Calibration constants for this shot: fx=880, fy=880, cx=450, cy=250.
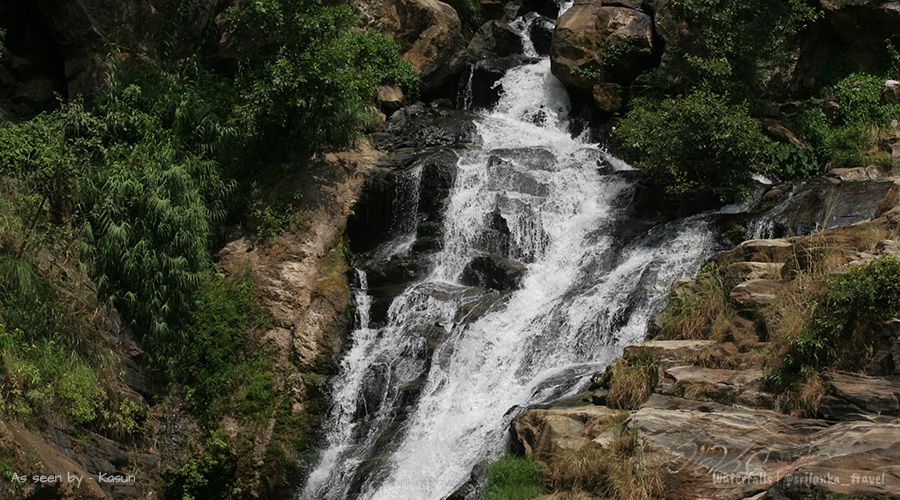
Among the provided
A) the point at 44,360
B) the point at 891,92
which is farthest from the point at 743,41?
the point at 44,360

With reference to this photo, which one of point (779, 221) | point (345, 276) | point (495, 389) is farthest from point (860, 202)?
point (345, 276)

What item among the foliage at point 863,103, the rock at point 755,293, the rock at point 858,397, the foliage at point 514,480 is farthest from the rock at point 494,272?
the foliage at point 863,103

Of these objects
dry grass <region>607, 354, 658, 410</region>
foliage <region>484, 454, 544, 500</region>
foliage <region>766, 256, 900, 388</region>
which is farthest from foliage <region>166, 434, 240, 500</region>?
foliage <region>766, 256, 900, 388</region>

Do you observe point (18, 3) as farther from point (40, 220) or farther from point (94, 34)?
point (40, 220)

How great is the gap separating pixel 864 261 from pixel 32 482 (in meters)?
10.6

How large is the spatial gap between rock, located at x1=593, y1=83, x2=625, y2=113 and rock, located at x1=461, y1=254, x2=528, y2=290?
7563mm

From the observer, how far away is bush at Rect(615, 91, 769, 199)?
59.3 feet

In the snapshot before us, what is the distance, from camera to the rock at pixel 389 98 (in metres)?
23.9

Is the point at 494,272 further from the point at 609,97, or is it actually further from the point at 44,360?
the point at 609,97

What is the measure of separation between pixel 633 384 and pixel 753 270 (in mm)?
2703

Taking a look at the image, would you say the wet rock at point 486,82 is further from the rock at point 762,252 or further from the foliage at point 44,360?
the foliage at point 44,360

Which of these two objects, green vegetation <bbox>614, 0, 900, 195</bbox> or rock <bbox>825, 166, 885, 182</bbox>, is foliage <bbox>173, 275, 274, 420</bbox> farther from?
rock <bbox>825, 166, 885, 182</bbox>

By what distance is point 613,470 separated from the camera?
1048 cm

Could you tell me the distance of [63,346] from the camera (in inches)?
526
